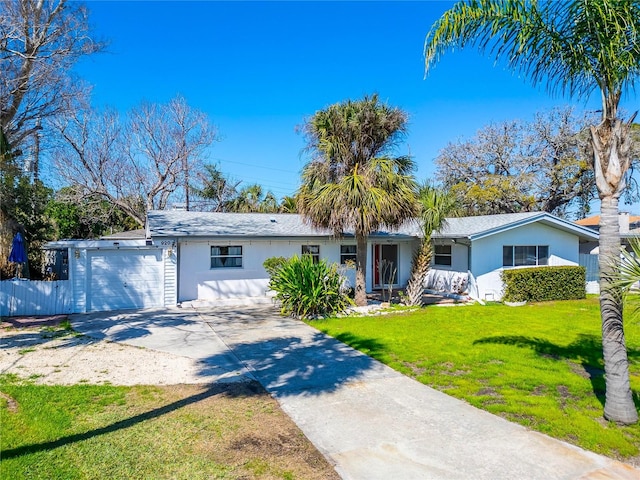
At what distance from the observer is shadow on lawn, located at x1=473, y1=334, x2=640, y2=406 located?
6629 mm

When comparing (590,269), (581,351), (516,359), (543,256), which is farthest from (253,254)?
(590,269)

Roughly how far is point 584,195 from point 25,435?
34649 mm

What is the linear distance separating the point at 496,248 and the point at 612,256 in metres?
12.0

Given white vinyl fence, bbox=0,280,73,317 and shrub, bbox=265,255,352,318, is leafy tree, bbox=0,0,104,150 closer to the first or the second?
white vinyl fence, bbox=0,280,73,317

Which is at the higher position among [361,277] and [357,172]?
[357,172]

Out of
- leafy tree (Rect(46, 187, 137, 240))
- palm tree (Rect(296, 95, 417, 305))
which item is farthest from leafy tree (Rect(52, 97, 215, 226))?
palm tree (Rect(296, 95, 417, 305))

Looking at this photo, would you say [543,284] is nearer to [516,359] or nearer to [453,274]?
[453,274]

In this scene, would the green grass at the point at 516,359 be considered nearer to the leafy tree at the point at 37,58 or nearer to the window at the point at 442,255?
the window at the point at 442,255

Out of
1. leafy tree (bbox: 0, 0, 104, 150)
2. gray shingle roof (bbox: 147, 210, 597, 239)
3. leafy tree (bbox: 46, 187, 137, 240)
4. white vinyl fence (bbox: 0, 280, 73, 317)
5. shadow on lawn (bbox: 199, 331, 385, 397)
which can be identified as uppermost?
leafy tree (bbox: 0, 0, 104, 150)

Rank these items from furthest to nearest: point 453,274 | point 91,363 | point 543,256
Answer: point 543,256, point 453,274, point 91,363

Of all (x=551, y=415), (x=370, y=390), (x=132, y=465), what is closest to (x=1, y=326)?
(x=132, y=465)

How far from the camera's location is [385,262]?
18.6m

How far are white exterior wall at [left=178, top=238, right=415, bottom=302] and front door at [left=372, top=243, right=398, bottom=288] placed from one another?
219 centimetres

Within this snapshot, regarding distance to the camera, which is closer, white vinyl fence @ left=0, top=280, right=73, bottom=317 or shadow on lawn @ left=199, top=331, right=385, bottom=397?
shadow on lawn @ left=199, top=331, right=385, bottom=397
